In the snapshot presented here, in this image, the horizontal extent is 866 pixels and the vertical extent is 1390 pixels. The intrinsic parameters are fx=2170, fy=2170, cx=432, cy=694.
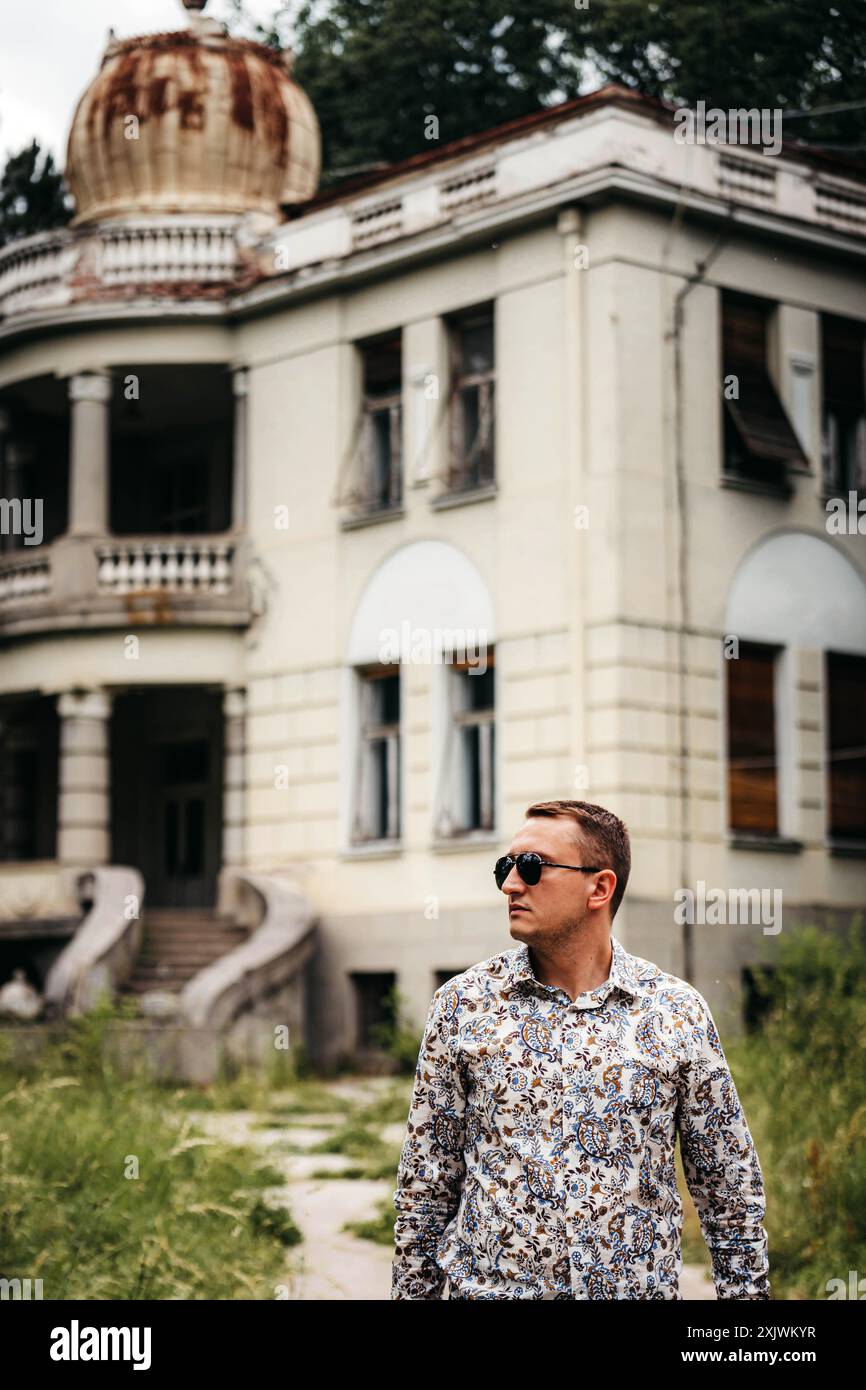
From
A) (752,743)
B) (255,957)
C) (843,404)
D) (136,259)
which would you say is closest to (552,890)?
(752,743)

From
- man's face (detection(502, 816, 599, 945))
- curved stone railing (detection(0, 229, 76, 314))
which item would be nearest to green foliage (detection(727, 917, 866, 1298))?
man's face (detection(502, 816, 599, 945))

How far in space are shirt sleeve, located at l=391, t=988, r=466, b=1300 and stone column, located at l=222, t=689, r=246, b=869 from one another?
63.5 ft

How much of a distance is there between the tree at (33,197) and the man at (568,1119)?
26155mm

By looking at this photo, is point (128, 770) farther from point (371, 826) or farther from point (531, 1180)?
point (531, 1180)

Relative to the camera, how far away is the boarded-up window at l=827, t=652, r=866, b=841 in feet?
71.8

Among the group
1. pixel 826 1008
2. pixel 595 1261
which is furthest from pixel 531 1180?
pixel 826 1008

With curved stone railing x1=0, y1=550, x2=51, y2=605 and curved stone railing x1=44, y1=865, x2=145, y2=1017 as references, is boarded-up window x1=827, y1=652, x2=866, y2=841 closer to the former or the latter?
curved stone railing x1=44, y1=865, x2=145, y2=1017

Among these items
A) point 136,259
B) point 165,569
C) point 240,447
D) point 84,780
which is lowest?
point 84,780

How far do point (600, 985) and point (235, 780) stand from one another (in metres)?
19.7

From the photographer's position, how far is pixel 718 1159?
4.80 meters

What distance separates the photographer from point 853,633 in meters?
22.3

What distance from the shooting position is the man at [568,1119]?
4703 mm

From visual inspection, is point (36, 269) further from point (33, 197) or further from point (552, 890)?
point (552, 890)

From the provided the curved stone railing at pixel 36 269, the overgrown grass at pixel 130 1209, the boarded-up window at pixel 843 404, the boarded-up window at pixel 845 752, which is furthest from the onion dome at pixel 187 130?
the overgrown grass at pixel 130 1209
